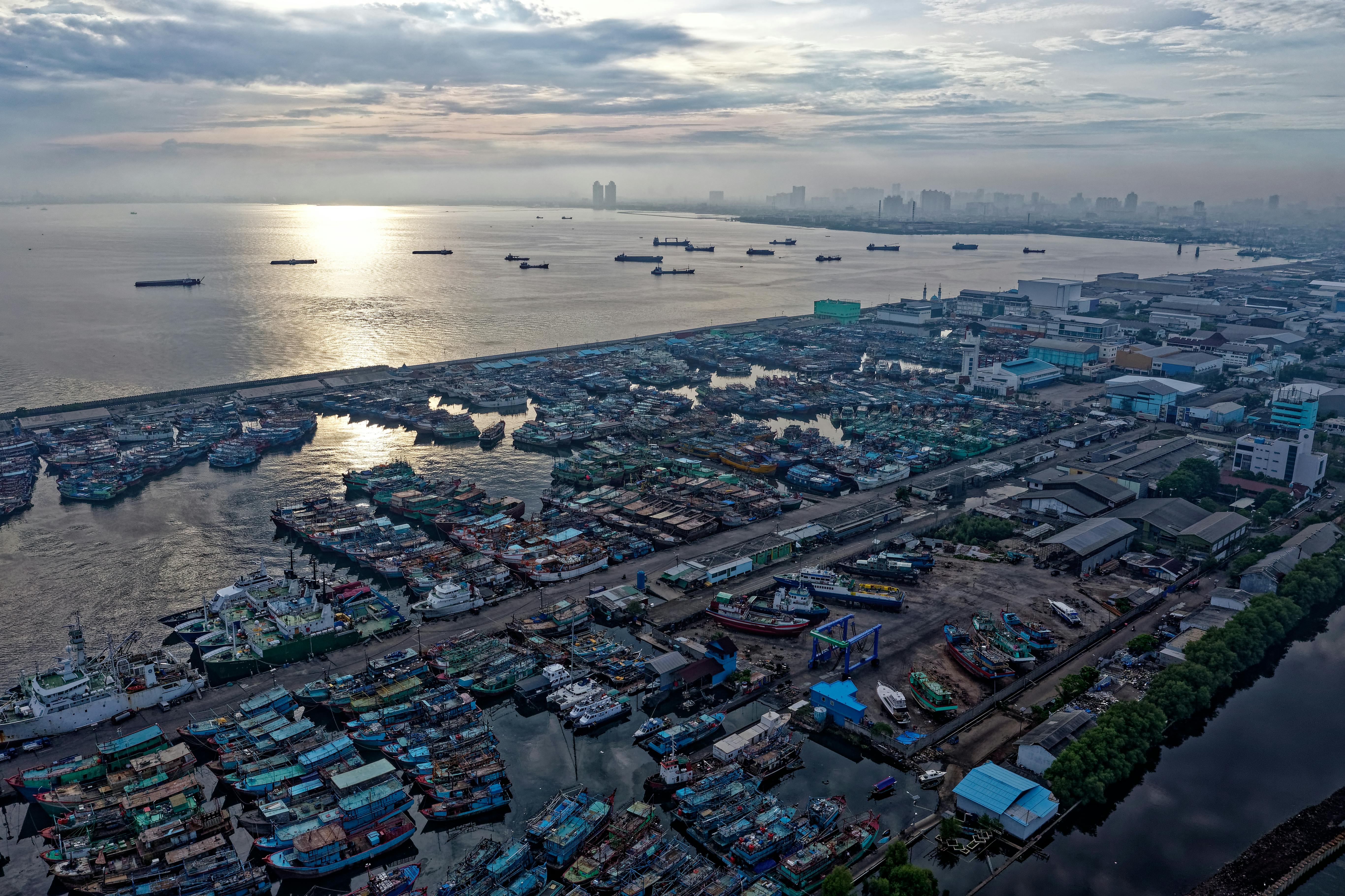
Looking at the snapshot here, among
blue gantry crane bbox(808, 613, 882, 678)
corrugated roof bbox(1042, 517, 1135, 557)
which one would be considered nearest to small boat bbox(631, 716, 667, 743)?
blue gantry crane bbox(808, 613, 882, 678)

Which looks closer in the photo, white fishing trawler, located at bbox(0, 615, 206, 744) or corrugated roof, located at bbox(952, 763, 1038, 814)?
corrugated roof, located at bbox(952, 763, 1038, 814)

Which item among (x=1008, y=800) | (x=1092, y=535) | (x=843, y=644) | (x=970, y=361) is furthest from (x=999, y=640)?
(x=970, y=361)

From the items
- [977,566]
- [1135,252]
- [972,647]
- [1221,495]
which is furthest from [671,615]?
[1135,252]

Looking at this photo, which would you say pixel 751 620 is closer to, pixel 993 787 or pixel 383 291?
pixel 993 787

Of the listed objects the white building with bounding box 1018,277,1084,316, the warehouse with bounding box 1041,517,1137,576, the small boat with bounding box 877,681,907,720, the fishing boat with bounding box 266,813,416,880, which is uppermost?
the white building with bounding box 1018,277,1084,316

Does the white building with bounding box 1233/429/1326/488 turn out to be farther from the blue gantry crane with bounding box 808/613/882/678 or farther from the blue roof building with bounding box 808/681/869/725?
the blue roof building with bounding box 808/681/869/725

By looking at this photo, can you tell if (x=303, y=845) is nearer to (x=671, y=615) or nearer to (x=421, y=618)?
(x=421, y=618)
